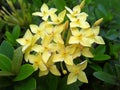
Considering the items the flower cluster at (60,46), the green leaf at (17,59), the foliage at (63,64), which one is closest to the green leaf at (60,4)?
the foliage at (63,64)

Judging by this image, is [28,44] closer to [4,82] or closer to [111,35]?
[4,82]

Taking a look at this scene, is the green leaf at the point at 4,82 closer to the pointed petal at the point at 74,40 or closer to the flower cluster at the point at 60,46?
the flower cluster at the point at 60,46

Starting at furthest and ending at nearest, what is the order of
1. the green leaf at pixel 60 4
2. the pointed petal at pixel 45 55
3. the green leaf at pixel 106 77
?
the green leaf at pixel 60 4, the green leaf at pixel 106 77, the pointed petal at pixel 45 55

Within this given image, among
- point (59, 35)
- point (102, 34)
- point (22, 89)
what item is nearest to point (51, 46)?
point (59, 35)

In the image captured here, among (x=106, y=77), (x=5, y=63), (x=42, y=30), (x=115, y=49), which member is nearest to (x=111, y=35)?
(x=115, y=49)

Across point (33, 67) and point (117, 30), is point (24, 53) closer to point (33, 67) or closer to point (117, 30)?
point (33, 67)

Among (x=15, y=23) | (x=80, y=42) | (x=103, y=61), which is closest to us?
(x=80, y=42)
